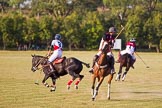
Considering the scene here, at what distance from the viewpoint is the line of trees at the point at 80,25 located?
78312 mm

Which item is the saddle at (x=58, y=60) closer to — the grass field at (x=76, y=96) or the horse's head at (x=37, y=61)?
the horse's head at (x=37, y=61)

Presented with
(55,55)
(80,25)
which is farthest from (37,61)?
(80,25)

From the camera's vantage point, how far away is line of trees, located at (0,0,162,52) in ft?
257

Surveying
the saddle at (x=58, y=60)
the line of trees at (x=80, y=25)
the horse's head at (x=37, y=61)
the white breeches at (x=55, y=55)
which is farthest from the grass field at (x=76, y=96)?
the line of trees at (x=80, y=25)

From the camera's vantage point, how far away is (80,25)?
269 feet

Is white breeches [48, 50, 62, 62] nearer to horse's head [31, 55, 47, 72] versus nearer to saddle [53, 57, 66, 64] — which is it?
saddle [53, 57, 66, 64]

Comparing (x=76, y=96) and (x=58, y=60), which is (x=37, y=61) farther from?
(x=76, y=96)

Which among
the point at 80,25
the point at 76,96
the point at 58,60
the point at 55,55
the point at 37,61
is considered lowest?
the point at 76,96

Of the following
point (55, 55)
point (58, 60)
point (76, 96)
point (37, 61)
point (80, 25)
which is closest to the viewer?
point (76, 96)

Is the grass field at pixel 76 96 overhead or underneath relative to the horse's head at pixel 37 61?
underneath

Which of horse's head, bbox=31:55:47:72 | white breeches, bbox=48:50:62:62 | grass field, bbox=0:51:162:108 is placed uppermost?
white breeches, bbox=48:50:62:62

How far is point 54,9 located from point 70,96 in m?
75.5

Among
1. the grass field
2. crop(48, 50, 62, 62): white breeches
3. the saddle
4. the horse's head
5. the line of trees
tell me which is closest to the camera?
the grass field

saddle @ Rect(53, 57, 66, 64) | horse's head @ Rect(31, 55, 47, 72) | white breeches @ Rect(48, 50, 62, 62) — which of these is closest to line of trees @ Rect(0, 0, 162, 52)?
horse's head @ Rect(31, 55, 47, 72)
